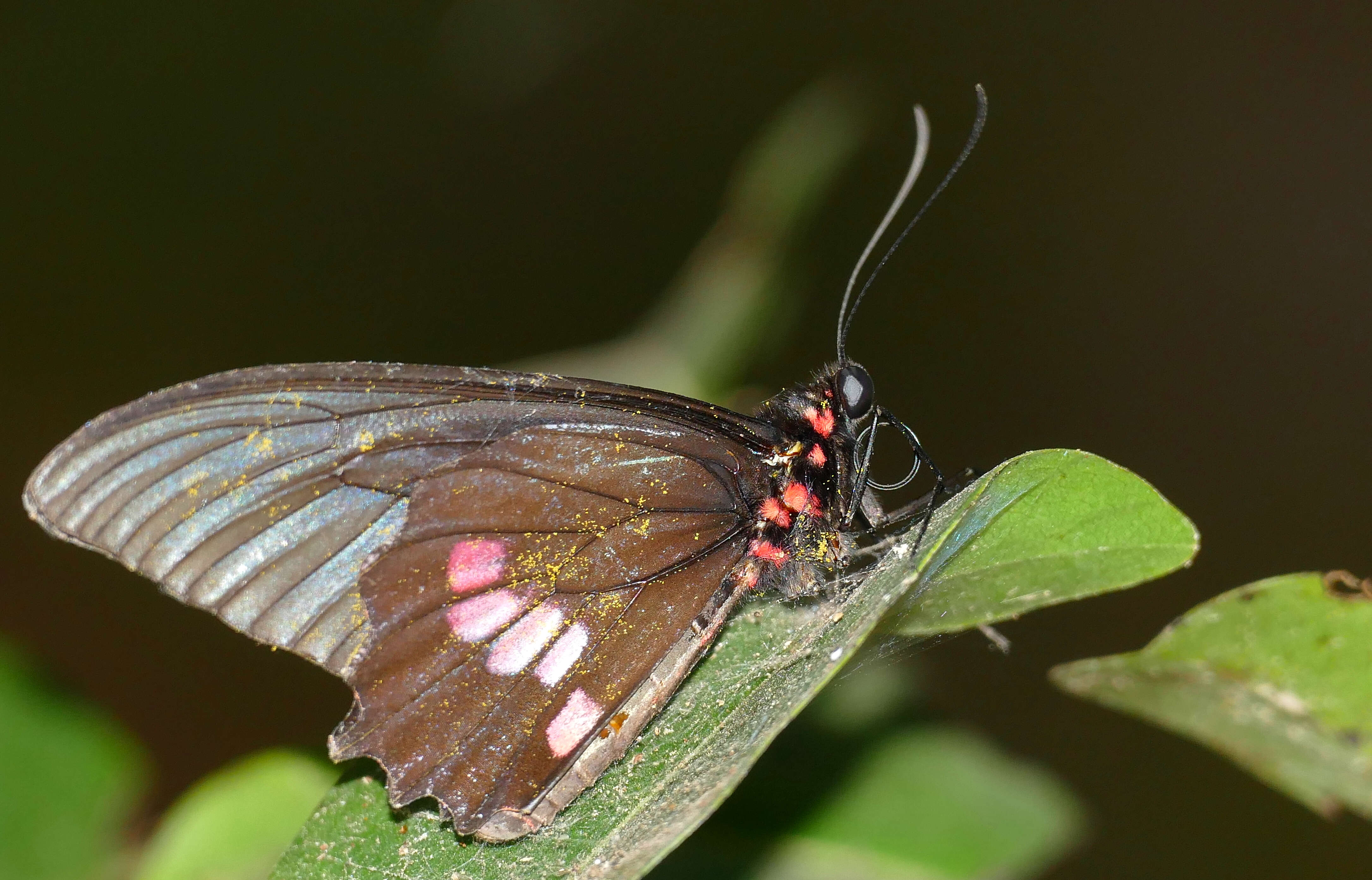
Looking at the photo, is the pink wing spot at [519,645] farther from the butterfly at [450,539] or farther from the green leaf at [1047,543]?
the green leaf at [1047,543]

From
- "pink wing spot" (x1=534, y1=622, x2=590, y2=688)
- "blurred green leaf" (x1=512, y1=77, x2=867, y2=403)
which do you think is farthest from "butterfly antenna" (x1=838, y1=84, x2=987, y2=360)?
"pink wing spot" (x1=534, y1=622, x2=590, y2=688)

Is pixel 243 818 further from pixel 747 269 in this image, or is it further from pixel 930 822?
pixel 747 269

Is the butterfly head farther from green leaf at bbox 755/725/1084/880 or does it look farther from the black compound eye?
green leaf at bbox 755/725/1084/880

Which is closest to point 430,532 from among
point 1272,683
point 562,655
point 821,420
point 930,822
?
point 562,655

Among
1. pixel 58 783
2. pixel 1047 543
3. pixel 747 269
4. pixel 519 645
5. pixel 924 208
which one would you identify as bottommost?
pixel 58 783

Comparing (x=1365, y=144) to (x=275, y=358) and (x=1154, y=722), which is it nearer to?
(x=1154, y=722)

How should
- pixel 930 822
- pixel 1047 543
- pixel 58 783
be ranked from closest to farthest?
pixel 1047 543 → pixel 930 822 → pixel 58 783

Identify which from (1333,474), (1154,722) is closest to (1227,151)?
(1333,474)
